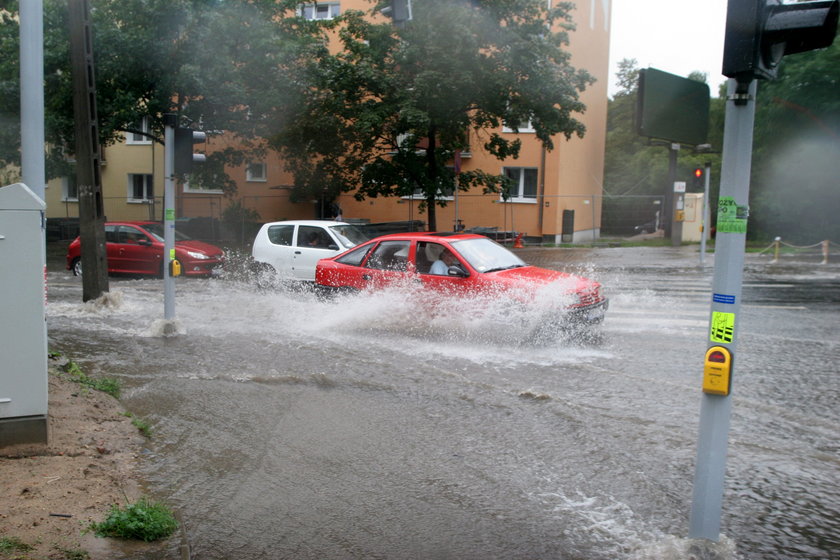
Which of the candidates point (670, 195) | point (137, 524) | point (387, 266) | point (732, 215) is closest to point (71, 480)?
point (137, 524)

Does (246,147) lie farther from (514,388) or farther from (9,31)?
(514,388)

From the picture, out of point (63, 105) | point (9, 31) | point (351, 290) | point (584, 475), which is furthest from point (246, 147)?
point (584, 475)

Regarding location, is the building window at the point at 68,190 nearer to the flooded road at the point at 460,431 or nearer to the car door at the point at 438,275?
the flooded road at the point at 460,431

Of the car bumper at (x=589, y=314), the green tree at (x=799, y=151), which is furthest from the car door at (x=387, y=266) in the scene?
the green tree at (x=799, y=151)

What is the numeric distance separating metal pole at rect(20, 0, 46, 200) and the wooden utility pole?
5.16 metres

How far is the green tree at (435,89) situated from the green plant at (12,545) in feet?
58.7

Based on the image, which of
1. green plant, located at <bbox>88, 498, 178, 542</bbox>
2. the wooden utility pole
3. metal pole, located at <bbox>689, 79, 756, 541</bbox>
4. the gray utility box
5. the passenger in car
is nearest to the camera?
metal pole, located at <bbox>689, 79, 756, 541</bbox>

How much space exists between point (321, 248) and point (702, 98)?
12.7 meters

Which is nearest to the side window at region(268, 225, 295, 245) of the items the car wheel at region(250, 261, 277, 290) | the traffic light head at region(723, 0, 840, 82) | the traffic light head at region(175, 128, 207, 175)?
the car wheel at region(250, 261, 277, 290)

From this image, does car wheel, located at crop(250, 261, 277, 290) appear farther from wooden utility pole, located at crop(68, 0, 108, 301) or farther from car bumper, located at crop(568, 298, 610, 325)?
car bumper, located at crop(568, 298, 610, 325)

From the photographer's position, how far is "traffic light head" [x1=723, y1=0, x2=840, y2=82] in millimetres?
3580

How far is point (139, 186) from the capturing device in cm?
3847

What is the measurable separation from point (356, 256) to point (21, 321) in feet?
23.6

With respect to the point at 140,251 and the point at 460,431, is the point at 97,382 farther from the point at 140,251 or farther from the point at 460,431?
the point at 140,251
